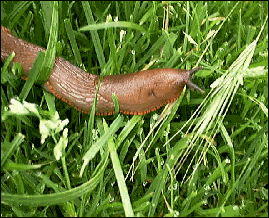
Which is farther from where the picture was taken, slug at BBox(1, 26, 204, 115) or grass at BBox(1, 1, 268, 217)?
slug at BBox(1, 26, 204, 115)

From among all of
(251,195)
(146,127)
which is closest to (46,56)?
(146,127)

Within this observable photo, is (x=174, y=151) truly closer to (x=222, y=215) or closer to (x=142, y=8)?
(x=222, y=215)

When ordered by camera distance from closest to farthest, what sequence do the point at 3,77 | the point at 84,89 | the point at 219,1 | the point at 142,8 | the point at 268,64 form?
the point at 3,77
the point at 84,89
the point at 268,64
the point at 142,8
the point at 219,1

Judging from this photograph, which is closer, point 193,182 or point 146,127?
point 193,182

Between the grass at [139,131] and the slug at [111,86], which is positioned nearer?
the grass at [139,131]

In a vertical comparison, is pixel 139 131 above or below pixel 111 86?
below
